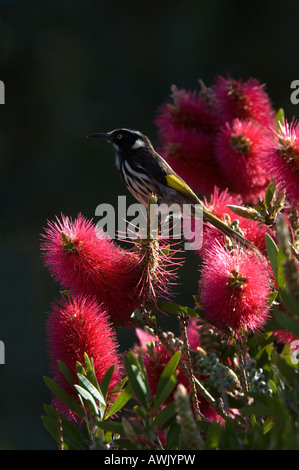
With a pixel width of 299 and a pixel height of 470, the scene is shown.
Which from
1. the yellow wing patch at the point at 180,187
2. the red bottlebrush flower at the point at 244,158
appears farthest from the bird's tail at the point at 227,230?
the yellow wing patch at the point at 180,187

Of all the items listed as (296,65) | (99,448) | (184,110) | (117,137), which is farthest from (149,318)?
(296,65)

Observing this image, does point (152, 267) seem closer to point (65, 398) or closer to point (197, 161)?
point (65, 398)

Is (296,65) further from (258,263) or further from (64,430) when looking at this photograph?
(64,430)

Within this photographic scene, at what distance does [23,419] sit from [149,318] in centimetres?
166

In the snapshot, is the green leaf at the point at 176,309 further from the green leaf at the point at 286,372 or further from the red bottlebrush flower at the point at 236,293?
the green leaf at the point at 286,372

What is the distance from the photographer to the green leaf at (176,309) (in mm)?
596

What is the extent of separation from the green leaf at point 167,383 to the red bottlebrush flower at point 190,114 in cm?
56

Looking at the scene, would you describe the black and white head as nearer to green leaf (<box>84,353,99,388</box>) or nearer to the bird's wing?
the bird's wing

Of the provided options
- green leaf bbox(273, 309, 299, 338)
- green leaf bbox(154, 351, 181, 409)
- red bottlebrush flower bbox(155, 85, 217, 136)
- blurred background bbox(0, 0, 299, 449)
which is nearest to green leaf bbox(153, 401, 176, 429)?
green leaf bbox(154, 351, 181, 409)

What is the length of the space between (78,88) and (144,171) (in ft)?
4.57

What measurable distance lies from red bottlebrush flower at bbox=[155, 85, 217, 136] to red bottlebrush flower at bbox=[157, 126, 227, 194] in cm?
3

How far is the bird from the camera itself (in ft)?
3.59

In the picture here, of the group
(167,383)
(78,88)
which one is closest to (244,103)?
(167,383)

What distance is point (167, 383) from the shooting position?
0.42 metres
